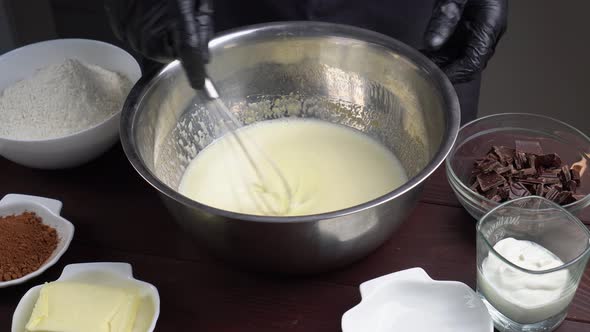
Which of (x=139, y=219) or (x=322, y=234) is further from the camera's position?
(x=139, y=219)

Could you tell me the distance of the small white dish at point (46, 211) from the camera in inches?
37.1

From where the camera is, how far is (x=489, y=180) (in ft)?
3.12

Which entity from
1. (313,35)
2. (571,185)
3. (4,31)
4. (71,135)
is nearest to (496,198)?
(571,185)

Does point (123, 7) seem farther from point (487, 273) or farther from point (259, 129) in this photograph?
point (487, 273)

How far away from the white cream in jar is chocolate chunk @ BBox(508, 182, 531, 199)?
12cm

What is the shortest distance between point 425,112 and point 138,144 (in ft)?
1.43

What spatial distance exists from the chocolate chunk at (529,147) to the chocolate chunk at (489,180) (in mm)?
118

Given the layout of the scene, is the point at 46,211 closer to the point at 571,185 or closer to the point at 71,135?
the point at 71,135

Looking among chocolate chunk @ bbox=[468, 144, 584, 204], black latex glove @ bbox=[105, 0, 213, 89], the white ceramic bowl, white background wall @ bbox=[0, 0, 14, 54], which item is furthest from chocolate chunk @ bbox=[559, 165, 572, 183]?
white background wall @ bbox=[0, 0, 14, 54]

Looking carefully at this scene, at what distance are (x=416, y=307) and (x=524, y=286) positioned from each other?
135 mm

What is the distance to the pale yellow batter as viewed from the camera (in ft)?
3.19

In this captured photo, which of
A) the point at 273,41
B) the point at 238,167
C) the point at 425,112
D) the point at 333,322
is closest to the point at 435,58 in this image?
the point at 425,112

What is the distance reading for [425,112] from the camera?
980mm

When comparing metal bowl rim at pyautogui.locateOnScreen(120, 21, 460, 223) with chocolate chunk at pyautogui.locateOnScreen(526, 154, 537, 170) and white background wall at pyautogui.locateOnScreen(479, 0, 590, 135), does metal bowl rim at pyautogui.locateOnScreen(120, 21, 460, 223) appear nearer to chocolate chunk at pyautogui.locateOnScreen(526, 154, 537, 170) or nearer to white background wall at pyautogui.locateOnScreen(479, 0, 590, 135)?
chocolate chunk at pyautogui.locateOnScreen(526, 154, 537, 170)
